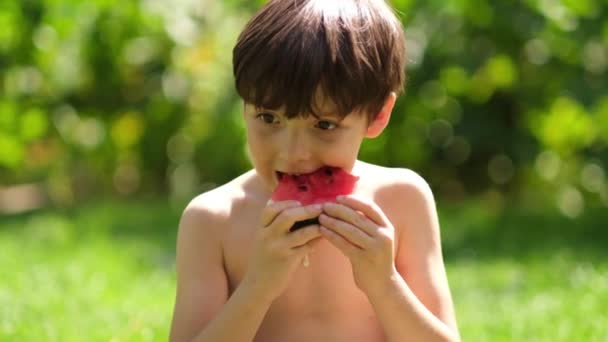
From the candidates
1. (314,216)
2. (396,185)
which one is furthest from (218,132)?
(314,216)

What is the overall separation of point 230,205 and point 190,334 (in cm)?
36

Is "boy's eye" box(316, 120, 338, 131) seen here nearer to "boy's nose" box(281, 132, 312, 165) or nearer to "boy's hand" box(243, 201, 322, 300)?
"boy's nose" box(281, 132, 312, 165)

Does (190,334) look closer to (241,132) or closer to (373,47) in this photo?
(373,47)

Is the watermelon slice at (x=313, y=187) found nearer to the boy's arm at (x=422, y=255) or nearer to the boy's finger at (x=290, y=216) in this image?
the boy's finger at (x=290, y=216)

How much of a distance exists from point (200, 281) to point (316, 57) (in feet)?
2.15

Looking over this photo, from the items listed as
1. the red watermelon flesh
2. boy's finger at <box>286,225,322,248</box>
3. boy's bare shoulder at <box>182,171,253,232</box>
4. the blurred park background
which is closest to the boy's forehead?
the red watermelon flesh

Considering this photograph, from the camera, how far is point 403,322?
2.54m

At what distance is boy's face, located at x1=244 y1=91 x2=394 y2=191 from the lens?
2467mm

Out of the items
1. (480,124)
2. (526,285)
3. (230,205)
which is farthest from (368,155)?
(230,205)

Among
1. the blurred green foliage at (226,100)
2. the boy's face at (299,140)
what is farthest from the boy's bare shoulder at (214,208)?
the blurred green foliage at (226,100)

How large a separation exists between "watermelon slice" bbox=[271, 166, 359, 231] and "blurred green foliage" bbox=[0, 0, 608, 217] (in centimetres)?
399

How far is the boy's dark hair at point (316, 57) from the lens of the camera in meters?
2.44

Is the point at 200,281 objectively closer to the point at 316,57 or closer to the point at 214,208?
the point at 214,208

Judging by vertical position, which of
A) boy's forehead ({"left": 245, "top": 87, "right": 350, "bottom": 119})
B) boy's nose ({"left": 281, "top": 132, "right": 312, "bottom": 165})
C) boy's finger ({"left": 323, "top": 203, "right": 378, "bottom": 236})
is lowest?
boy's finger ({"left": 323, "top": 203, "right": 378, "bottom": 236})
